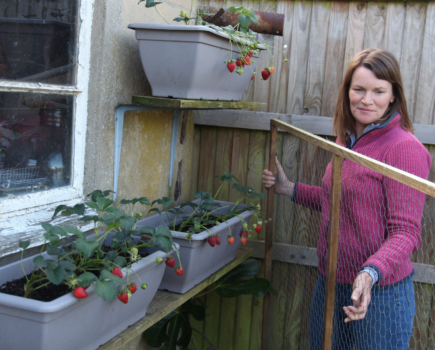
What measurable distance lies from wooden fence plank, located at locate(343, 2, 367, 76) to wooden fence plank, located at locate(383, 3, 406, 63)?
114 millimetres

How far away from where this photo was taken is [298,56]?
7.45 ft

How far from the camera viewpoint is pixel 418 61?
2.12 m

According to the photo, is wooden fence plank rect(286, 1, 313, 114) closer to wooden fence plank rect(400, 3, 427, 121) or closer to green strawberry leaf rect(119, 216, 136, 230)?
wooden fence plank rect(400, 3, 427, 121)

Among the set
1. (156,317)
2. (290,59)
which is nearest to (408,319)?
(156,317)

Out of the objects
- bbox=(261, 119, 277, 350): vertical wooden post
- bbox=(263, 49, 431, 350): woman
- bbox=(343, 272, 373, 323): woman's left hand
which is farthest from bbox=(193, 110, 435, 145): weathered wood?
bbox=(343, 272, 373, 323): woman's left hand

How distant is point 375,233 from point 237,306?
4.13ft

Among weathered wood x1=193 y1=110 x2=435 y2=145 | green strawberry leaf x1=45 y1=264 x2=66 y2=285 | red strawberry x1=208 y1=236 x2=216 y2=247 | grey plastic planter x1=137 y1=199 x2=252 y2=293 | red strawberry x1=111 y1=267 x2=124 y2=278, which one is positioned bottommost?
grey plastic planter x1=137 y1=199 x2=252 y2=293

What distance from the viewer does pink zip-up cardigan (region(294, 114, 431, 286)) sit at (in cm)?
132

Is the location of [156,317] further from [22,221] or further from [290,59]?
[290,59]

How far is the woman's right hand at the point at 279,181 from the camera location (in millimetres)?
2090

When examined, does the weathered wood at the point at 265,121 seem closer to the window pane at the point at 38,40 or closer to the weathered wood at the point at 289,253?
the weathered wood at the point at 289,253

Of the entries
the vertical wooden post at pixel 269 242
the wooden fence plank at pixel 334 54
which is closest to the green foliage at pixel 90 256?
the vertical wooden post at pixel 269 242

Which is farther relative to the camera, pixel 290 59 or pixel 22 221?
pixel 290 59

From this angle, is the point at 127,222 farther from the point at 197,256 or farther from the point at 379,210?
the point at 379,210
